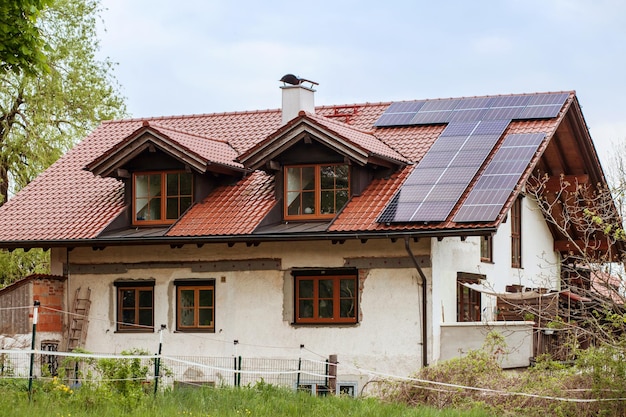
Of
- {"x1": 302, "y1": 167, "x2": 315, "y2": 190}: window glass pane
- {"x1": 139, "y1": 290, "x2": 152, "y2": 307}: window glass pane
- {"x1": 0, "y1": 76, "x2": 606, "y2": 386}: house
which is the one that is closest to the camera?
{"x1": 0, "y1": 76, "x2": 606, "y2": 386}: house

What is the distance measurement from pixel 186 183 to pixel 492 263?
767cm

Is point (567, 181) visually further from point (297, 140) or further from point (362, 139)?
point (297, 140)

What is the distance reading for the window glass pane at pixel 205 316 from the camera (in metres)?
28.5

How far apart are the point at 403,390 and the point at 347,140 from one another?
6.78 m

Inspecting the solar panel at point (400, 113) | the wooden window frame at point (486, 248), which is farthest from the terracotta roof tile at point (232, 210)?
the wooden window frame at point (486, 248)

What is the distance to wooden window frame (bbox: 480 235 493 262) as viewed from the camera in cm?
2935

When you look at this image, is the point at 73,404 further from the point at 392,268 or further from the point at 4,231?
the point at 4,231

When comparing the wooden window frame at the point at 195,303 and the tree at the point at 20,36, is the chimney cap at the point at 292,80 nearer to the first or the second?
the wooden window frame at the point at 195,303

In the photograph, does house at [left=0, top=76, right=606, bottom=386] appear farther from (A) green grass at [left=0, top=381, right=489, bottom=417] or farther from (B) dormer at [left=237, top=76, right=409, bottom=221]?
(A) green grass at [left=0, top=381, right=489, bottom=417]

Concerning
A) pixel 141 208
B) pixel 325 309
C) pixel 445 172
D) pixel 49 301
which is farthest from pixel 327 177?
pixel 49 301

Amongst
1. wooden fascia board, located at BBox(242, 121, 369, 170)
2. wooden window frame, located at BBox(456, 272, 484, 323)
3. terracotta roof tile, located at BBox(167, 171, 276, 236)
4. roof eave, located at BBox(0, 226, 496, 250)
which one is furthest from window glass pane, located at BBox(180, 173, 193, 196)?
wooden window frame, located at BBox(456, 272, 484, 323)

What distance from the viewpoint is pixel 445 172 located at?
90.0 ft

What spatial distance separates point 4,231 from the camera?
98.9 feet

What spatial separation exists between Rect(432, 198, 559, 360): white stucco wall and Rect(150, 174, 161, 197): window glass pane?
7.20 meters
